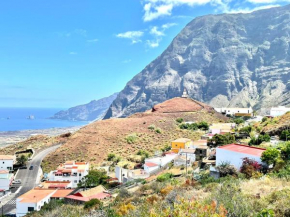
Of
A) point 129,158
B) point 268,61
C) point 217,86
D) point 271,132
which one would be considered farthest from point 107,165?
point 268,61

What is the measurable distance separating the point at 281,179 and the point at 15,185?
32901mm

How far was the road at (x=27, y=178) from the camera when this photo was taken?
30.3 metres

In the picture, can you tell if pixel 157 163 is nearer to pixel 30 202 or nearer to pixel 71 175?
pixel 71 175

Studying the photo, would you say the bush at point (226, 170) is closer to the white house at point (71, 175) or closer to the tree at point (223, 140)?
the tree at point (223, 140)

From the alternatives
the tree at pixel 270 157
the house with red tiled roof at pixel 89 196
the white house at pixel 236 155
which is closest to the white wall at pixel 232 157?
the white house at pixel 236 155

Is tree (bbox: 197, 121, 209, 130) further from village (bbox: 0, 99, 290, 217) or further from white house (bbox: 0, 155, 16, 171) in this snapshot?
white house (bbox: 0, 155, 16, 171)

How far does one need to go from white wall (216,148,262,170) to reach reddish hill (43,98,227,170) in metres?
24.4

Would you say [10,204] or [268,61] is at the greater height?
[268,61]

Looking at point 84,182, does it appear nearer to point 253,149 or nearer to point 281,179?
point 253,149

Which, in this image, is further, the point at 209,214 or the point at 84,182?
the point at 84,182

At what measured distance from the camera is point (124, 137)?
51.0 meters

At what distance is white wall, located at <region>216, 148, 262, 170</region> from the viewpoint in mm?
17725

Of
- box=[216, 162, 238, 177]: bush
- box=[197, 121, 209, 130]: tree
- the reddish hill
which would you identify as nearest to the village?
box=[216, 162, 238, 177]: bush

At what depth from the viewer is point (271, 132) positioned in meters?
28.8
